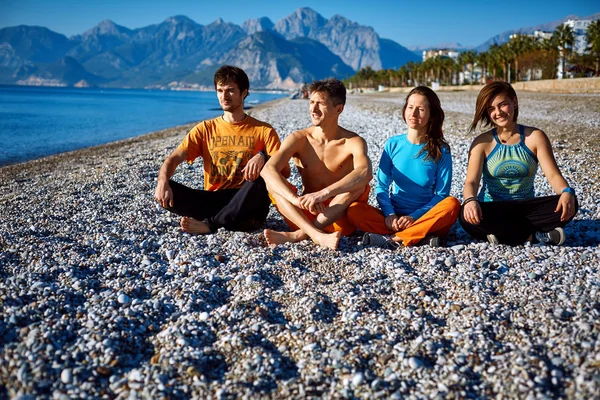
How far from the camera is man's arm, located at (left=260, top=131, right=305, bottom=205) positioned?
16.8 feet

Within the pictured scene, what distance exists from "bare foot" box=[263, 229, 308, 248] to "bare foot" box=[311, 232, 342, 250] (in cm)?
23

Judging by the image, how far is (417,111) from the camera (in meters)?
5.05

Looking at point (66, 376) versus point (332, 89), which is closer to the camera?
point (66, 376)

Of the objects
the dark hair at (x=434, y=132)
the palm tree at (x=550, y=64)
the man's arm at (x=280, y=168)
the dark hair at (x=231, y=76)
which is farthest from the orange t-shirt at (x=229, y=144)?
the palm tree at (x=550, y=64)

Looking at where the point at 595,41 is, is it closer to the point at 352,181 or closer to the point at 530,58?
the point at 530,58

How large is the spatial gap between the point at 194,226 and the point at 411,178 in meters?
2.66

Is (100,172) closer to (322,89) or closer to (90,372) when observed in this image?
(322,89)

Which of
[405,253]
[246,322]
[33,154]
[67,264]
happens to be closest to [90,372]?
[246,322]

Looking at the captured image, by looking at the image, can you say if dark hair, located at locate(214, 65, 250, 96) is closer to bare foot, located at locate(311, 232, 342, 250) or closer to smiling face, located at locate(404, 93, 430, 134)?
smiling face, located at locate(404, 93, 430, 134)

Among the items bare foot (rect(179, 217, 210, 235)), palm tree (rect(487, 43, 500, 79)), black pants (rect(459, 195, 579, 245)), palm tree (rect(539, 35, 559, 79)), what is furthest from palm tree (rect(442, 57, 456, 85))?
bare foot (rect(179, 217, 210, 235))

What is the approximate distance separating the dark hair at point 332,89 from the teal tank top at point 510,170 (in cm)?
174

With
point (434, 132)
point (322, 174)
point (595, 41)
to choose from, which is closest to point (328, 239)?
point (322, 174)

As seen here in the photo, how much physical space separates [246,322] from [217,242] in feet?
6.47

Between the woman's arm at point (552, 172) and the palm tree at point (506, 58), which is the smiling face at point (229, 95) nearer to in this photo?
the woman's arm at point (552, 172)
